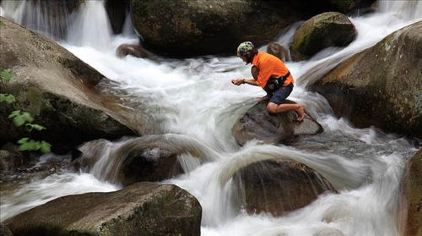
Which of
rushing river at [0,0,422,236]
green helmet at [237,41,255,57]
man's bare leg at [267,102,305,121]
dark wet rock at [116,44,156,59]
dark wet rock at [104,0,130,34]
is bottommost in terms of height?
rushing river at [0,0,422,236]

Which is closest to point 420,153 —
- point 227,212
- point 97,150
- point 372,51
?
point 227,212

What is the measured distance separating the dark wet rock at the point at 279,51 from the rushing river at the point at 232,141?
0.32m

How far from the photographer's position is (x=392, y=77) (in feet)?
25.3

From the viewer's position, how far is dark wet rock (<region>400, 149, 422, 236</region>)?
5168 millimetres

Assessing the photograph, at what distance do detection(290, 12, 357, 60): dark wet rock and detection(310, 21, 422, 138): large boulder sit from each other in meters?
1.60

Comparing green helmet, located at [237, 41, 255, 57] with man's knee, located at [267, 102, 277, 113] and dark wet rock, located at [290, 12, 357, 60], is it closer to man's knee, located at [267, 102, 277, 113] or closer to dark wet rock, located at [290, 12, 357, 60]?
man's knee, located at [267, 102, 277, 113]

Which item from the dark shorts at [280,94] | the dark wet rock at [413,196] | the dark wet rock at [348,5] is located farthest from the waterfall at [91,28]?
the dark wet rock at [413,196]

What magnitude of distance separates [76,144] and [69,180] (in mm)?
810

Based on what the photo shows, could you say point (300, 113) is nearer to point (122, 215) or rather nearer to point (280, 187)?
point (280, 187)

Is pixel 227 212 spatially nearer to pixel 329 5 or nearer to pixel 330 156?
pixel 330 156

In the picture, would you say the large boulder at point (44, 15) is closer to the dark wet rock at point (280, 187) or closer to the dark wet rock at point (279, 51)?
the dark wet rock at point (279, 51)

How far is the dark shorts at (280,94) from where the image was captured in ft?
26.0

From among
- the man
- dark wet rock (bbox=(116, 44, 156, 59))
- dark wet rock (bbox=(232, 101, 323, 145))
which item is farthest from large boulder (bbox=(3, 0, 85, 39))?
dark wet rock (bbox=(232, 101, 323, 145))

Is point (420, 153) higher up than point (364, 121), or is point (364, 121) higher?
point (420, 153)
